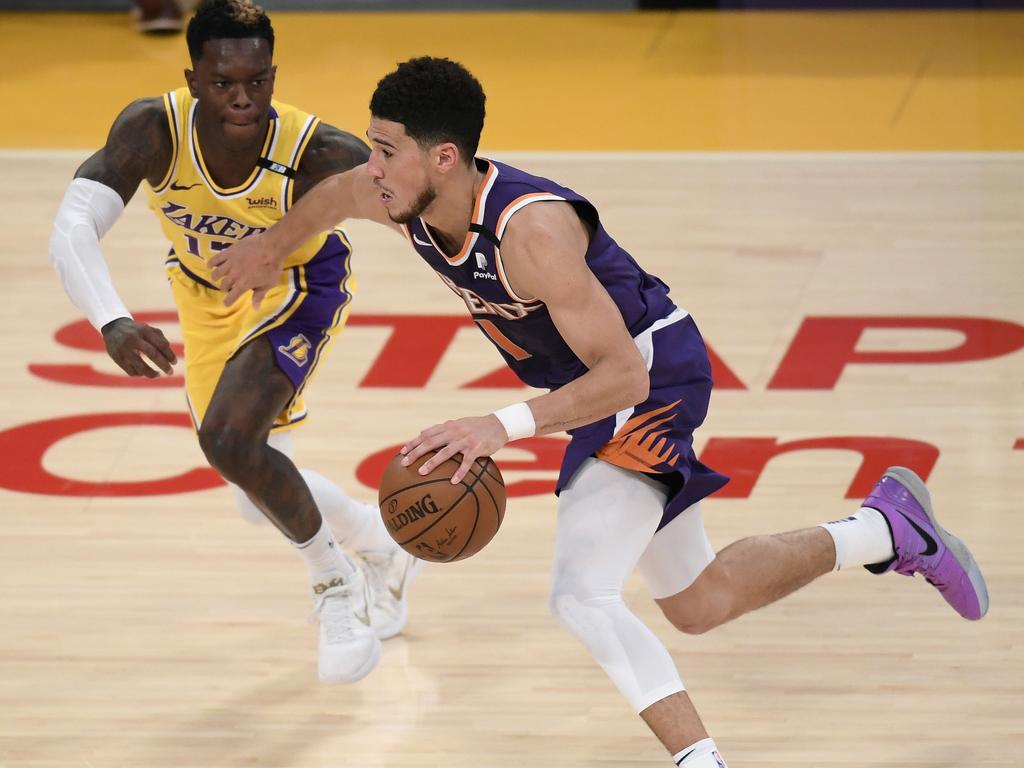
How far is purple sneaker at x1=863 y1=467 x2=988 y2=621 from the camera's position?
13.7 ft

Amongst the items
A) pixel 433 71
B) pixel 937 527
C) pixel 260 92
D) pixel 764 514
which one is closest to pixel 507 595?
pixel 764 514

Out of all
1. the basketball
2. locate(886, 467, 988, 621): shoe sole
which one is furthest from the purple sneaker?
the basketball

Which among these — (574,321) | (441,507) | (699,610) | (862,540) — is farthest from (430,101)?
(862,540)

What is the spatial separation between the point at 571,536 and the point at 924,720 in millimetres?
1125

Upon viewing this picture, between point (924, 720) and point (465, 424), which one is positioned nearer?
point (465, 424)

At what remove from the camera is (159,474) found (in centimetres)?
570

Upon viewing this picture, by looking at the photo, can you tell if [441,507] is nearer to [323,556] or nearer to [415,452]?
[415,452]

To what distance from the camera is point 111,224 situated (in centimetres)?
414

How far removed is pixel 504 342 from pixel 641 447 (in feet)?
1.31

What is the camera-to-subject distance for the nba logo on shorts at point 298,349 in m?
4.39

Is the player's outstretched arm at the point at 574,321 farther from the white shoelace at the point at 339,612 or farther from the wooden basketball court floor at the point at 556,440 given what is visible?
the white shoelace at the point at 339,612

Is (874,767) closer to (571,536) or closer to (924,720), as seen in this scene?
(924,720)

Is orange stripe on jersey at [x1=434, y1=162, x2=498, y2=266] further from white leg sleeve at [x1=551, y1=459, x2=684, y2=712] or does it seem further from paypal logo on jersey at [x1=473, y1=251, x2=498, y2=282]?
white leg sleeve at [x1=551, y1=459, x2=684, y2=712]

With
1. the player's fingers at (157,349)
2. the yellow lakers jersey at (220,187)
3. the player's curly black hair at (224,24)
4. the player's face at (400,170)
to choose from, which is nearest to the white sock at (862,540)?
the player's face at (400,170)
